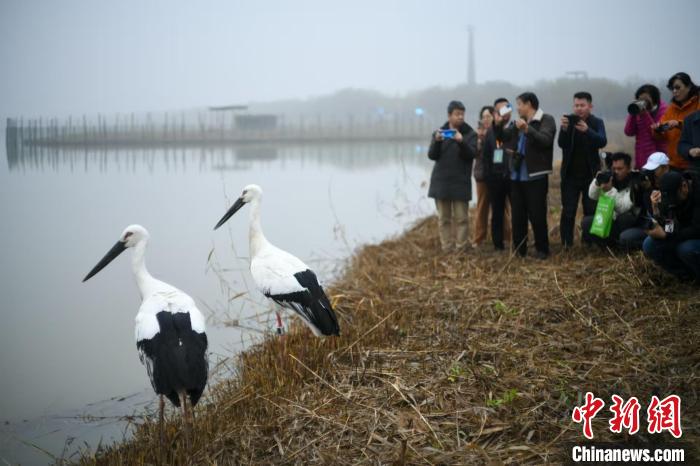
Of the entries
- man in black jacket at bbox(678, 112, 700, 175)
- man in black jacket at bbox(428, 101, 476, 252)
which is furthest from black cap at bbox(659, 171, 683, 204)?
man in black jacket at bbox(428, 101, 476, 252)

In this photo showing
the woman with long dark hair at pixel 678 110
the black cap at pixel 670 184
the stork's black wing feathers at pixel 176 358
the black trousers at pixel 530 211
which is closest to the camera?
the stork's black wing feathers at pixel 176 358

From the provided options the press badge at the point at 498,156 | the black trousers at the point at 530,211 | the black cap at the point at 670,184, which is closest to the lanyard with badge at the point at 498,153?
the press badge at the point at 498,156

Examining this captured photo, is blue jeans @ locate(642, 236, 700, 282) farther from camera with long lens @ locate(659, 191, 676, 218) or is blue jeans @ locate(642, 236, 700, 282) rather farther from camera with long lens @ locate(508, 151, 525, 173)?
camera with long lens @ locate(508, 151, 525, 173)

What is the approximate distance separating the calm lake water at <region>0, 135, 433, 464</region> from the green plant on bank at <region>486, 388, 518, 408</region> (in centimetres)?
247

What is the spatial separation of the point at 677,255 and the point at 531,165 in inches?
71.0

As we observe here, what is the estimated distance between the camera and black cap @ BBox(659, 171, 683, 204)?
4785mm

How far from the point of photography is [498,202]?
7.22 metres

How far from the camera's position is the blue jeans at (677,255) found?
4930mm

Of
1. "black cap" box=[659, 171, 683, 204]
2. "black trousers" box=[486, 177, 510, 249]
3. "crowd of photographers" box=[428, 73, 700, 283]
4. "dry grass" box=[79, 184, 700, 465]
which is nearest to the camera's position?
"dry grass" box=[79, 184, 700, 465]

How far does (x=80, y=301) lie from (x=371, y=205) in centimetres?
783

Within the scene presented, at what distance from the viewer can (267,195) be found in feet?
55.7

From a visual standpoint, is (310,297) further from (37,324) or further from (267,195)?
(267,195)

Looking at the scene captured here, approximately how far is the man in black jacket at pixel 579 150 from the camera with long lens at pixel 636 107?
42cm

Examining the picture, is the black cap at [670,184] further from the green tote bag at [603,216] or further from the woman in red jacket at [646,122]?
the woman in red jacket at [646,122]
